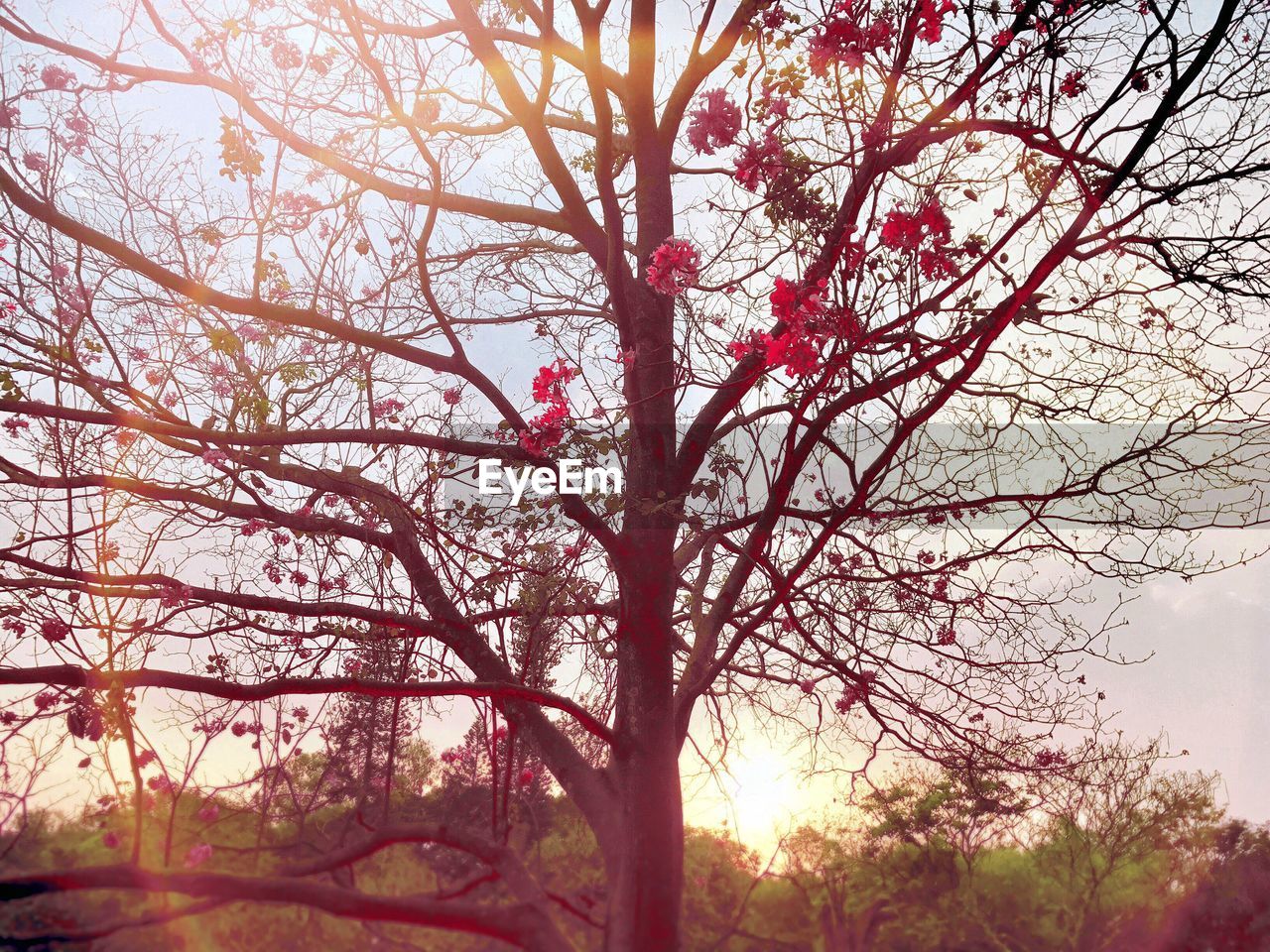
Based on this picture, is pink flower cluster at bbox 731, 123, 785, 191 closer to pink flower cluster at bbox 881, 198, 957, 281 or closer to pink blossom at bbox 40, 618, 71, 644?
pink flower cluster at bbox 881, 198, 957, 281

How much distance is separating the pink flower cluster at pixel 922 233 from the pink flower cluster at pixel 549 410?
1555 millimetres

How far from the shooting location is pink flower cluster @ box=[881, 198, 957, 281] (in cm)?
317

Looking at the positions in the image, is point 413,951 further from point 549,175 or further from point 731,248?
point 731,248

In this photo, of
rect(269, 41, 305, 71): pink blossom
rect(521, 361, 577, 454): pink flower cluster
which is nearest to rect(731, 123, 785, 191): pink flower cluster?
rect(521, 361, 577, 454): pink flower cluster

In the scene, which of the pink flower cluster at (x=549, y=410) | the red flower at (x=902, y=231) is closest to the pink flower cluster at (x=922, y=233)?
the red flower at (x=902, y=231)

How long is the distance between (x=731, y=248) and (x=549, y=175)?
176 cm

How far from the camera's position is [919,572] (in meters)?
4.50

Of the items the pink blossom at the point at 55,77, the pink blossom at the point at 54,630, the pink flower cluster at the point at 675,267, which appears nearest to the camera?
the pink flower cluster at the point at 675,267

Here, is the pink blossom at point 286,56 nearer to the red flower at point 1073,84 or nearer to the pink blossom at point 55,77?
the pink blossom at point 55,77

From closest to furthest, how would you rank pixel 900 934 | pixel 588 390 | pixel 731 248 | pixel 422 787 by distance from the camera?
1. pixel 588 390
2. pixel 731 248
3. pixel 422 787
4. pixel 900 934

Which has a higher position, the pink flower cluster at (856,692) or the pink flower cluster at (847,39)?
the pink flower cluster at (847,39)

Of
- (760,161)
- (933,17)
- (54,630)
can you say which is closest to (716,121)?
(760,161)

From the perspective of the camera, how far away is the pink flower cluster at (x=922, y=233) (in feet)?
10.4

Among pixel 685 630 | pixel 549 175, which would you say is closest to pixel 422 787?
pixel 685 630
